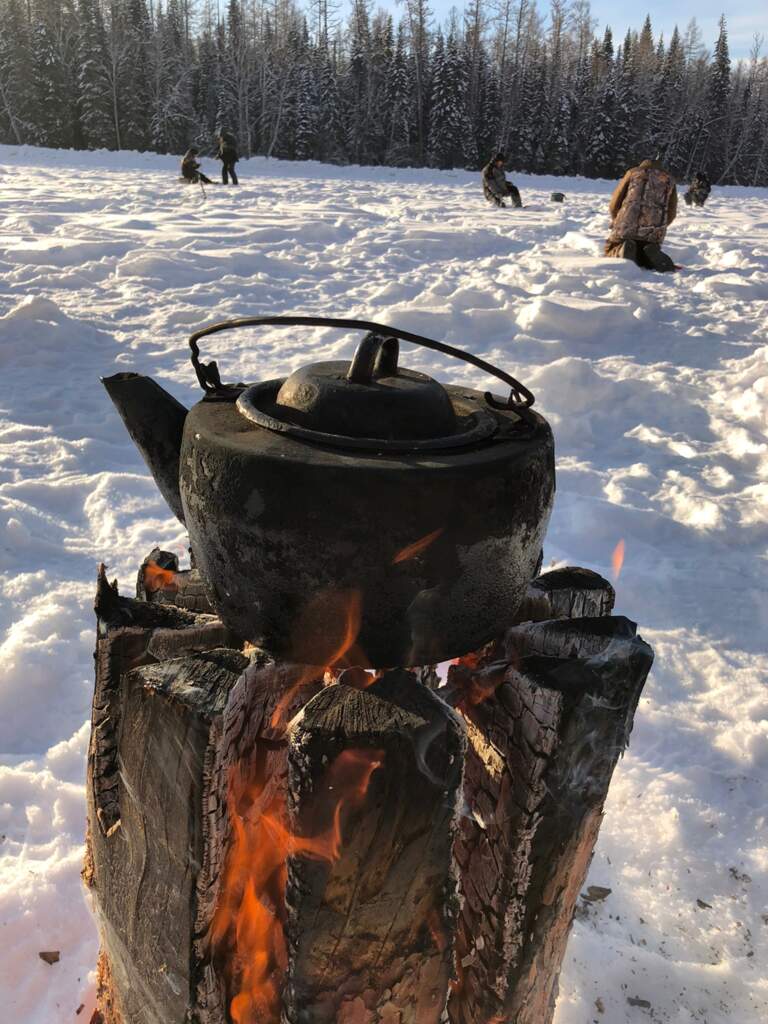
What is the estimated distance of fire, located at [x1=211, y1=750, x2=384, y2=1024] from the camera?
148 cm

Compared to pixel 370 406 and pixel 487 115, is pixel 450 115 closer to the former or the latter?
pixel 487 115

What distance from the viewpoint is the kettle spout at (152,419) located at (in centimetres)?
176

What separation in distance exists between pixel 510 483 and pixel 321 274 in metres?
7.79

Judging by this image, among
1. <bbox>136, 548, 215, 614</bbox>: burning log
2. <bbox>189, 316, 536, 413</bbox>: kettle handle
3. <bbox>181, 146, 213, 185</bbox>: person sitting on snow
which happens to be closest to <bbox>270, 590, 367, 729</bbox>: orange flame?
<bbox>189, 316, 536, 413</bbox>: kettle handle

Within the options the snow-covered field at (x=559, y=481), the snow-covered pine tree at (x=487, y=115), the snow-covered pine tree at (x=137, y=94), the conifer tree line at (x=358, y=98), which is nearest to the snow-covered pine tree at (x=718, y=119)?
the conifer tree line at (x=358, y=98)

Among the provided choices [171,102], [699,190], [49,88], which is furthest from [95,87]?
[699,190]

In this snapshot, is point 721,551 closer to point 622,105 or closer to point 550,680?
point 550,680

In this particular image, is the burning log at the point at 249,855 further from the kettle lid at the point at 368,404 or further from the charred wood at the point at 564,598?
the charred wood at the point at 564,598

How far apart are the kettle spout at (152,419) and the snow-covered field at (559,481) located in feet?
4.04

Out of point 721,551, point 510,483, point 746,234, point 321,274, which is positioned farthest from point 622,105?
point 510,483

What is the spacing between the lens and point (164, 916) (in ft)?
4.61

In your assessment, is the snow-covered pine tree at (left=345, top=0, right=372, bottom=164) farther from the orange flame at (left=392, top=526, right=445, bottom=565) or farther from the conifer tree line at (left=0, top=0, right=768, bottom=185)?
the orange flame at (left=392, top=526, right=445, bottom=565)

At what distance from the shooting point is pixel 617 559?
3.74 meters

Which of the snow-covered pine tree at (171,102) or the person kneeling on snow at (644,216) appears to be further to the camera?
the snow-covered pine tree at (171,102)
